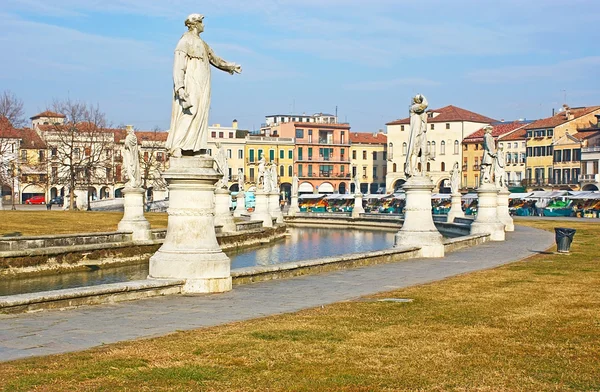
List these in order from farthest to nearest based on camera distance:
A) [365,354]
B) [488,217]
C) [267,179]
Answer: [267,179] < [488,217] < [365,354]

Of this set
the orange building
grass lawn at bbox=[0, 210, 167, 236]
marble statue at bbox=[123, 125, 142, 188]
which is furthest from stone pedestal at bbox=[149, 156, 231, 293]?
the orange building

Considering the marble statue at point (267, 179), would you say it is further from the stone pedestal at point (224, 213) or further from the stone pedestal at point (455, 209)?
the stone pedestal at point (455, 209)

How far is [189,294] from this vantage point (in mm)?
13094

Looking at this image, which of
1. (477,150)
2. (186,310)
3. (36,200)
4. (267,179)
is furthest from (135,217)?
(477,150)

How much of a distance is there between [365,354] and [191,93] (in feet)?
22.8

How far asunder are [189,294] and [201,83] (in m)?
3.50

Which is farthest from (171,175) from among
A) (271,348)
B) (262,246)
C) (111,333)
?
(262,246)

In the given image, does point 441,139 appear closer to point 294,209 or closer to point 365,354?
point 294,209

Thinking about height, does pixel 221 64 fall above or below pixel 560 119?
below

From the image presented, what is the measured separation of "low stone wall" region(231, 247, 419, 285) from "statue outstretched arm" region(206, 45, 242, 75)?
11.6ft

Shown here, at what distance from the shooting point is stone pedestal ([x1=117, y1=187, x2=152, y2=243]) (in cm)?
2811

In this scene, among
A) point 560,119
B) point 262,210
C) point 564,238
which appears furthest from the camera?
point 560,119

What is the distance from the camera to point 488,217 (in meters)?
30.9

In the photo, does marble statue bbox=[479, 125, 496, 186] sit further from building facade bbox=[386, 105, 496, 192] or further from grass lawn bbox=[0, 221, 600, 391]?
building facade bbox=[386, 105, 496, 192]
